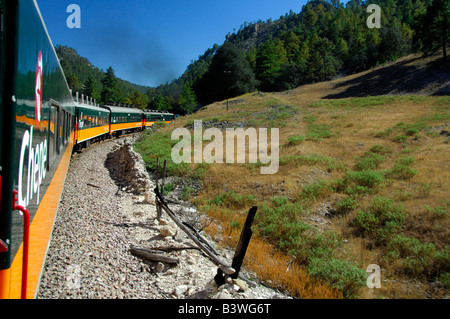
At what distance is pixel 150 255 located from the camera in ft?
20.9

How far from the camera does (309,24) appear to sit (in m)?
155

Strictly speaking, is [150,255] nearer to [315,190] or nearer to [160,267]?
[160,267]

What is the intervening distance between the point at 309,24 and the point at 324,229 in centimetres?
16935

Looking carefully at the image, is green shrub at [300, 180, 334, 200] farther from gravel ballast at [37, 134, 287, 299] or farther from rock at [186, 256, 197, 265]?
rock at [186, 256, 197, 265]

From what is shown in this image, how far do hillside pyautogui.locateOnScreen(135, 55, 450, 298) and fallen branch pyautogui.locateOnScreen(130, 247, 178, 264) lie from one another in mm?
2404

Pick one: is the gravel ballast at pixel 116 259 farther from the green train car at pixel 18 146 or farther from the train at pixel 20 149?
the green train car at pixel 18 146

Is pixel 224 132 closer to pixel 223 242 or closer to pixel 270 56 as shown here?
pixel 223 242

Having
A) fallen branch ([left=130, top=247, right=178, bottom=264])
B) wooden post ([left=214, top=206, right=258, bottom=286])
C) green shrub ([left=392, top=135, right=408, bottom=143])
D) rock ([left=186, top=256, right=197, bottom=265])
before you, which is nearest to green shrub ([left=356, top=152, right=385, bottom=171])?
green shrub ([left=392, top=135, right=408, bottom=143])

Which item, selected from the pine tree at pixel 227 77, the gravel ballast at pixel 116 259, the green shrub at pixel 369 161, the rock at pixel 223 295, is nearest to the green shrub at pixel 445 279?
the gravel ballast at pixel 116 259

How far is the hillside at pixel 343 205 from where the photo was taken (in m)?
7.23

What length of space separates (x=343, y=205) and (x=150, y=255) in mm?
8274

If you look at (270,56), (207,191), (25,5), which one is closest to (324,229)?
(207,191)

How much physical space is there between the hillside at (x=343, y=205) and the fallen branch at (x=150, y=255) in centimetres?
240

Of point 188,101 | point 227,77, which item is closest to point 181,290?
point 227,77
